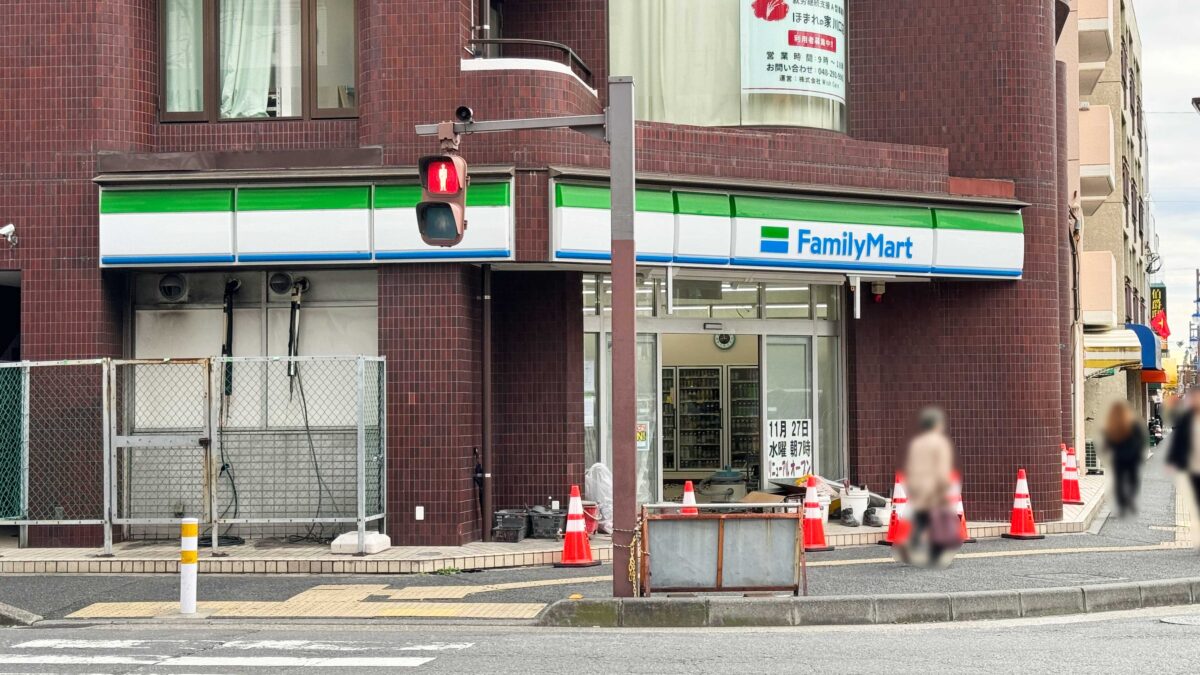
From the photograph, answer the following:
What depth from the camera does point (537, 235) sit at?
2456 centimetres

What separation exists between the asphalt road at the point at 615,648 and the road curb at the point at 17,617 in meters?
0.35

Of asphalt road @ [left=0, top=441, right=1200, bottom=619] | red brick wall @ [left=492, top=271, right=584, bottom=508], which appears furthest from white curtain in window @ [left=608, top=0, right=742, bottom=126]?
asphalt road @ [left=0, top=441, right=1200, bottom=619]

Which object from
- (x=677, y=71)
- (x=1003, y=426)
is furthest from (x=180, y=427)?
(x=1003, y=426)

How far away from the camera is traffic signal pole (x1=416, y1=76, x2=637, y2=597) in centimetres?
1691

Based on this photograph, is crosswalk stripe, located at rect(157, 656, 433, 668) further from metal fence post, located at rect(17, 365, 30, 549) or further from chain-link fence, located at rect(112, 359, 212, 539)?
chain-link fence, located at rect(112, 359, 212, 539)

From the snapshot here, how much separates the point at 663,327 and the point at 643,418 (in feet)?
6.29

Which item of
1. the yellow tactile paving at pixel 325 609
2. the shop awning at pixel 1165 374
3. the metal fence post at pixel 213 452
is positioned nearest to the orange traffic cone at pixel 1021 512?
the shop awning at pixel 1165 374

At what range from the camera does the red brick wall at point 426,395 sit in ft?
81.0

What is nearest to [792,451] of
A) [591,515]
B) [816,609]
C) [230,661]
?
[816,609]

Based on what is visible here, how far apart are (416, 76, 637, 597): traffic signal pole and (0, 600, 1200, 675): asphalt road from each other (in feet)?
4.50

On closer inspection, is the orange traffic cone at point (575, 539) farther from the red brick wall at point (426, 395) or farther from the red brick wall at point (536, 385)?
the red brick wall at point (536, 385)

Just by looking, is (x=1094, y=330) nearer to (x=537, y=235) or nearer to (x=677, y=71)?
(x=537, y=235)

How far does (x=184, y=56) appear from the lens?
83.8 ft

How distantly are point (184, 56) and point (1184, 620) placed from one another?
728 inches
